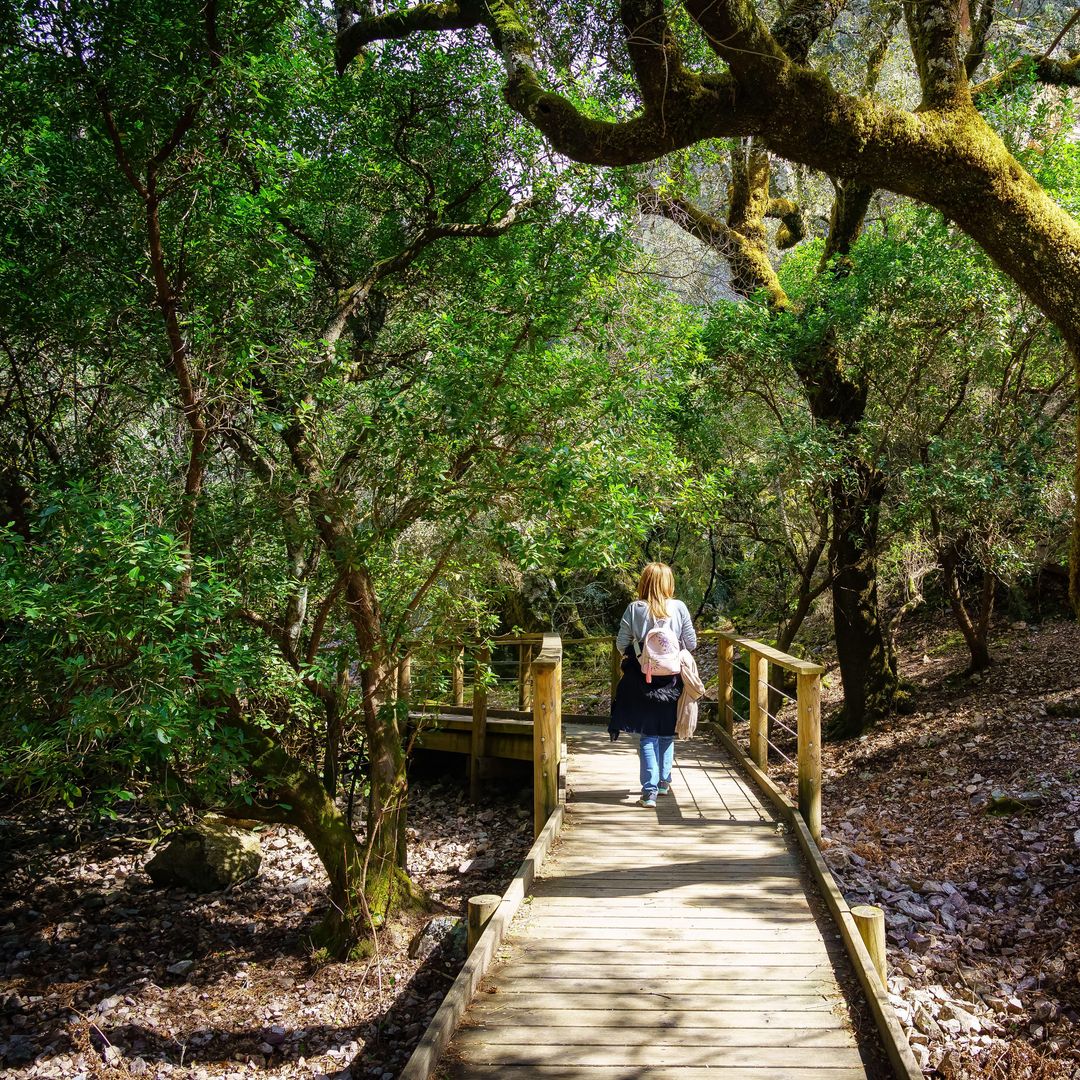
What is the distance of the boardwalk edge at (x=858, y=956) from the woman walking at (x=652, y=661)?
3.86ft

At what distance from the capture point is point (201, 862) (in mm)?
9312

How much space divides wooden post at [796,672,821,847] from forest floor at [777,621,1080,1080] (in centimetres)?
94

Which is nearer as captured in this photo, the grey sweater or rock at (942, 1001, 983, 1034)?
rock at (942, 1001, 983, 1034)

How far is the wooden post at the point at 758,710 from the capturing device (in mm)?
8070

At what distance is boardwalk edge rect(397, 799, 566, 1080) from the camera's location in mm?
3496

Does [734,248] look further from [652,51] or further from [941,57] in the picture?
[652,51]

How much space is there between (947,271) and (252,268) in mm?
6637

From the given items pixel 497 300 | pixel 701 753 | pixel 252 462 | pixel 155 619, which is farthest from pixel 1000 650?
pixel 155 619

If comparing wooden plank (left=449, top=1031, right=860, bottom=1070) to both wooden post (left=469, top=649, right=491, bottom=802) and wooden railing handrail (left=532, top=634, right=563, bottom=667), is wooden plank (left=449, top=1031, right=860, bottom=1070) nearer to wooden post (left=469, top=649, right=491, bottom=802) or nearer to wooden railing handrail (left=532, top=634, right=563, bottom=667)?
wooden railing handrail (left=532, top=634, right=563, bottom=667)

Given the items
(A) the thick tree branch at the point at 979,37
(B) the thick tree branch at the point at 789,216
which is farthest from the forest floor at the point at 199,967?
(A) the thick tree branch at the point at 979,37

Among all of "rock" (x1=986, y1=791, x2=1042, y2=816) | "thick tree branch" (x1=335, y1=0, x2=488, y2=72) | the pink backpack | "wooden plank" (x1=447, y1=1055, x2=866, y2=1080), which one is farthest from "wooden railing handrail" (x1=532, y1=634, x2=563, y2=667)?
"thick tree branch" (x1=335, y1=0, x2=488, y2=72)

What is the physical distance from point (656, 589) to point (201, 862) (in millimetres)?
6137

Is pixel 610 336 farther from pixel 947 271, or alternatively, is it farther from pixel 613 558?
pixel 947 271

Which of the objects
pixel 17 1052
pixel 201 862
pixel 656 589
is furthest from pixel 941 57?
pixel 201 862
